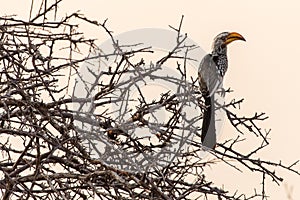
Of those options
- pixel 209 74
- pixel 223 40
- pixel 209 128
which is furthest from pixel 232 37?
pixel 209 128

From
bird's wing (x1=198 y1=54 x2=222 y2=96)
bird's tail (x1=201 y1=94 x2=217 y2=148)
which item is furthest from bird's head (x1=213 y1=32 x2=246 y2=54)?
bird's tail (x1=201 y1=94 x2=217 y2=148)

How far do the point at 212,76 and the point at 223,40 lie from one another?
1.10m

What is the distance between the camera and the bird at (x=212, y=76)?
4562 mm

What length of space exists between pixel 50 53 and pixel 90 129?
506mm

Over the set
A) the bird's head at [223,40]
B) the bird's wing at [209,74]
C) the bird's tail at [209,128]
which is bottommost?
the bird's tail at [209,128]

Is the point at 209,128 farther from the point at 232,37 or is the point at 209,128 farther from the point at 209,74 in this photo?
the point at 232,37

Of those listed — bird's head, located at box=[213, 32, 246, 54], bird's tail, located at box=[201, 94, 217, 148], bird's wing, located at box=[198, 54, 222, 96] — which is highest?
bird's head, located at box=[213, 32, 246, 54]

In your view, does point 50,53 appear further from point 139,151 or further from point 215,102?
point 215,102

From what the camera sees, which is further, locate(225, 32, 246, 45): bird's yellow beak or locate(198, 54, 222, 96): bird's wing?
locate(225, 32, 246, 45): bird's yellow beak

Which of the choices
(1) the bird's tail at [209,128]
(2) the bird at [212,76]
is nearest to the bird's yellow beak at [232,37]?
(2) the bird at [212,76]

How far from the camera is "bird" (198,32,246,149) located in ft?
15.0

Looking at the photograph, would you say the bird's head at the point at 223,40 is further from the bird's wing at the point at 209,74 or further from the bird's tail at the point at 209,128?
the bird's tail at the point at 209,128

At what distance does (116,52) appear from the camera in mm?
3910

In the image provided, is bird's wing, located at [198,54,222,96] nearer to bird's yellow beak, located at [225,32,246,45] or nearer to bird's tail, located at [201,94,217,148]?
bird's yellow beak, located at [225,32,246,45]
